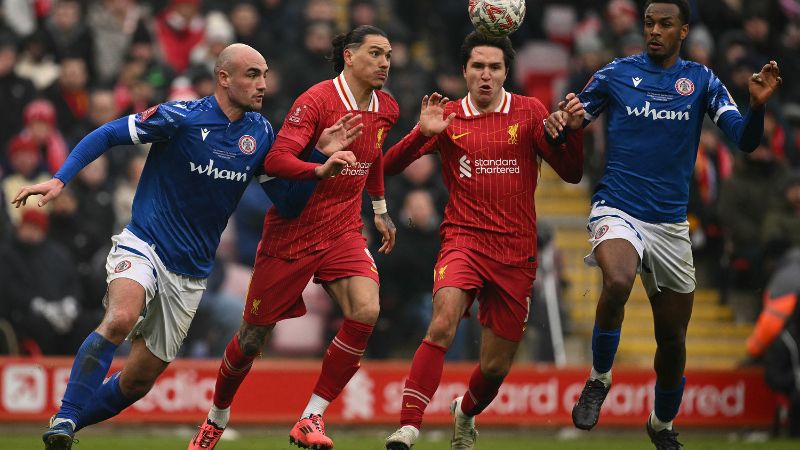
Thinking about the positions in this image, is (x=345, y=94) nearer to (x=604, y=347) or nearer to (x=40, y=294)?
(x=604, y=347)

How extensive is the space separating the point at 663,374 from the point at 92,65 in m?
9.91

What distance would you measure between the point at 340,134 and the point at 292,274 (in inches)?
49.2

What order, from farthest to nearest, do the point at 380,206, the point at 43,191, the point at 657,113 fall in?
1. the point at 380,206
2. the point at 657,113
3. the point at 43,191

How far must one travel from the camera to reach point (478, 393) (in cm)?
1157

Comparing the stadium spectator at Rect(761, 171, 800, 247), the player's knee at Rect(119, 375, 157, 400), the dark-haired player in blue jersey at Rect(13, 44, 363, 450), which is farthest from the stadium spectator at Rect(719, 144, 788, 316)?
the player's knee at Rect(119, 375, 157, 400)

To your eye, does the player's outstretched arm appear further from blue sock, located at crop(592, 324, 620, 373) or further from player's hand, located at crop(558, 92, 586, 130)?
blue sock, located at crop(592, 324, 620, 373)

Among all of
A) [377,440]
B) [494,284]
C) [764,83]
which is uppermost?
[764,83]

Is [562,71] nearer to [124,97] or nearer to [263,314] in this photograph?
[124,97]

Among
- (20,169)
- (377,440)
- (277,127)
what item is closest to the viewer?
(377,440)

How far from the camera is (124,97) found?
58.7ft

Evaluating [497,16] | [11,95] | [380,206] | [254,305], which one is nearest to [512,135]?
[497,16]

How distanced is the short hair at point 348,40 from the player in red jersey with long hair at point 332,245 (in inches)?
0.4

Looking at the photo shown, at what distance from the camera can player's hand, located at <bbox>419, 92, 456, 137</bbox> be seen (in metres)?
11.1

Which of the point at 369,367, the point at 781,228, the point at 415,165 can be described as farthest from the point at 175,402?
the point at 781,228
